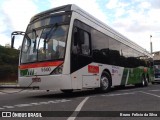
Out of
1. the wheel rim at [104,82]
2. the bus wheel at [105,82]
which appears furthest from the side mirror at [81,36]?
the wheel rim at [104,82]

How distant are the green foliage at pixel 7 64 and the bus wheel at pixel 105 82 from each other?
103 feet

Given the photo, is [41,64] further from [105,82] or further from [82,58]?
[105,82]

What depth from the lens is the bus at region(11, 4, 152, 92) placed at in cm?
1207

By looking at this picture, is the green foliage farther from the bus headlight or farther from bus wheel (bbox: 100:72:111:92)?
the bus headlight

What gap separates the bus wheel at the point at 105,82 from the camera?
593 inches

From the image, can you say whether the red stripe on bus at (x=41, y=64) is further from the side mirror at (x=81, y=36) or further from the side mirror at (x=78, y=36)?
the side mirror at (x=81, y=36)

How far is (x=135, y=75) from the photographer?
21578mm

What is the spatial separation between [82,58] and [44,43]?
5.39 ft

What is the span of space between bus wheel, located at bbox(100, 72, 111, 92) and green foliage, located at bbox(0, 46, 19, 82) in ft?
103

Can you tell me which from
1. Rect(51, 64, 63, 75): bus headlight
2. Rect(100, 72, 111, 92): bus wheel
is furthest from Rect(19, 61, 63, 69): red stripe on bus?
Rect(100, 72, 111, 92): bus wheel

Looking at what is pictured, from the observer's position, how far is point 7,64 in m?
48.2

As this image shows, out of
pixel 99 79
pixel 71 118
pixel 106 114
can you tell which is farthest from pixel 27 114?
pixel 99 79

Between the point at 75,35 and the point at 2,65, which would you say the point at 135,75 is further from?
the point at 2,65

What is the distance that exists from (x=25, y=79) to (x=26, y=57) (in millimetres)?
917
